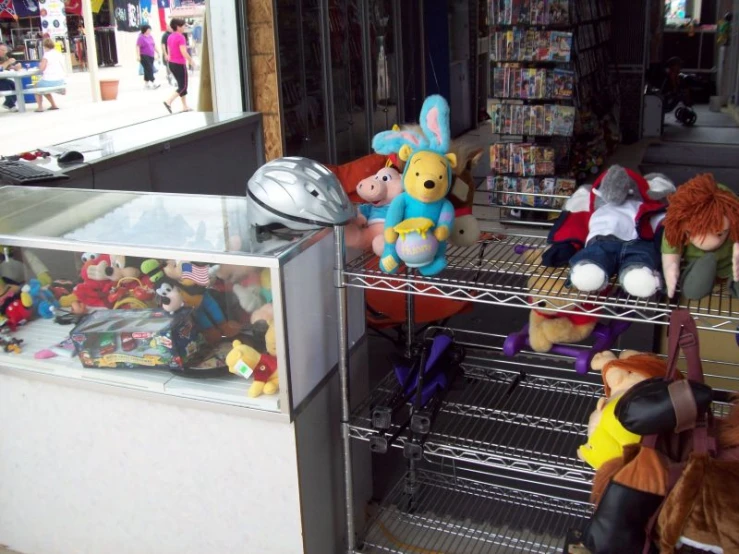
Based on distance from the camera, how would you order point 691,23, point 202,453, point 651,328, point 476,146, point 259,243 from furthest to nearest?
point 691,23 → point 651,328 → point 476,146 → point 202,453 → point 259,243

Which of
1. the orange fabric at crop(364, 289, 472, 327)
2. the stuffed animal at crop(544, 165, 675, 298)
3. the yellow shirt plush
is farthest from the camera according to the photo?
the orange fabric at crop(364, 289, 472, 327)

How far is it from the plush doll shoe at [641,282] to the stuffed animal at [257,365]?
87cm

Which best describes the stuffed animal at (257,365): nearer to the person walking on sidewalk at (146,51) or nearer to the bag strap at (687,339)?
the bag strap at (687,339)

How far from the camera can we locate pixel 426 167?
7.33 feet

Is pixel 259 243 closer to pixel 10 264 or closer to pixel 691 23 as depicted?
pixel 10 264

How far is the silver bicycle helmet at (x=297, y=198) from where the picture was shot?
2008 mm

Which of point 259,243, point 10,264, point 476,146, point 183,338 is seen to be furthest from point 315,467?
point 476,146

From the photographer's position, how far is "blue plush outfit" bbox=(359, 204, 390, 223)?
8.42 feet

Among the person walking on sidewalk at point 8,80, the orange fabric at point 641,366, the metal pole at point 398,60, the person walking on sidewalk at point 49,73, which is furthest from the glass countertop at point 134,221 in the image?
the person walking on sidewalk at point 8,80

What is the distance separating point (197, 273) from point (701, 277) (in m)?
1.23

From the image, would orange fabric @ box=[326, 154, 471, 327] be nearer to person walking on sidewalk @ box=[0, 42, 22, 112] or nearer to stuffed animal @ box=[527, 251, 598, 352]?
stuffed animal @ box=[527, 251, 598, 352]

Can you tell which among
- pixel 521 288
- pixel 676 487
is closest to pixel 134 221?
pixel 521 288

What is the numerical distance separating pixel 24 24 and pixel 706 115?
12208 mm

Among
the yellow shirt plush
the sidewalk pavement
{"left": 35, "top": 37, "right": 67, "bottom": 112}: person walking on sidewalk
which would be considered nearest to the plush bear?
the yellow shirt plush
